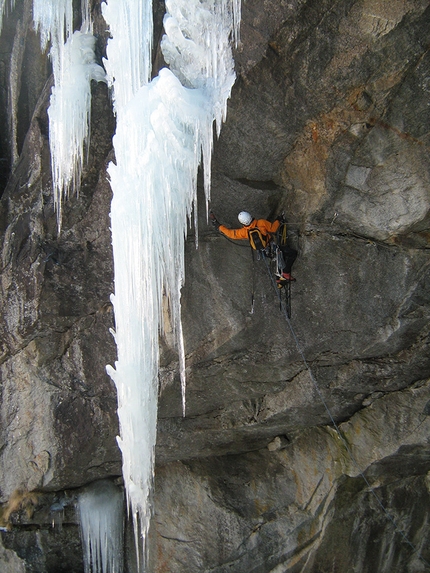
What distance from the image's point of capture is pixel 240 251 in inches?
248

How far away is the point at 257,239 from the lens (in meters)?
5.90

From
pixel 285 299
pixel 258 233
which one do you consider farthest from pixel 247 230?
pixel 285 299

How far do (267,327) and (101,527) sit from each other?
401 centimetres

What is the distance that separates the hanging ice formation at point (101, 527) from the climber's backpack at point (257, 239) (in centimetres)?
435

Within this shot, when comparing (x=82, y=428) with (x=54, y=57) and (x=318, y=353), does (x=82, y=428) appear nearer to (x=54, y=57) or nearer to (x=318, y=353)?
(x=318, y=353)

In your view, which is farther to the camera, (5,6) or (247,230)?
(5,6)

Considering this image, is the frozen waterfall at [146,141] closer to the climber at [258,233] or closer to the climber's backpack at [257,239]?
the climber at [258,233]

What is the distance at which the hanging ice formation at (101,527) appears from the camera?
7.43 m

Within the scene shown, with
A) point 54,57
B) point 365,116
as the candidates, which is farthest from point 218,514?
point 54,57

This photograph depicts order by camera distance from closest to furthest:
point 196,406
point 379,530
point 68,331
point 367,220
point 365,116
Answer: point 365,116 → point 367,220 → point 68,331 → point 196,406 → point 379,530

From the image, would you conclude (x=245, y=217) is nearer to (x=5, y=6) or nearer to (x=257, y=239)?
(x=257, y=239)

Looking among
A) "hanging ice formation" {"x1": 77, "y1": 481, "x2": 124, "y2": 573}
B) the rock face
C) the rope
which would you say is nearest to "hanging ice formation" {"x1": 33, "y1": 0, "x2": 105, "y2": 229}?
the rock face

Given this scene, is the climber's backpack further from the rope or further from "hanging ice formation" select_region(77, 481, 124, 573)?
"hanging ice formation" select_region(77, 481, 124, 573)

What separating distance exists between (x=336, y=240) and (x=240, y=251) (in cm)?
119
